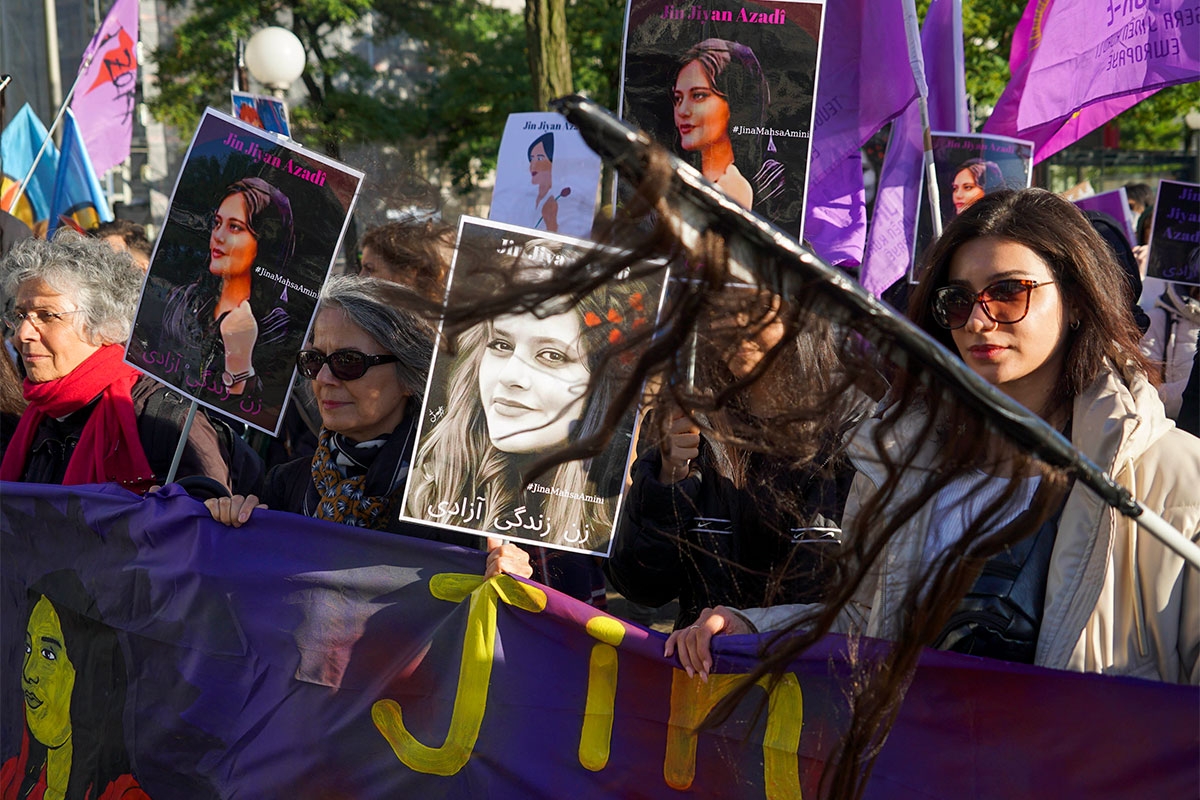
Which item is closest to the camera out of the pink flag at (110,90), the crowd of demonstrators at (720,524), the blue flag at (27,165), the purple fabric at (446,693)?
the purple fabric at (446,693)

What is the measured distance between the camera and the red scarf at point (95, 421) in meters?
3.77

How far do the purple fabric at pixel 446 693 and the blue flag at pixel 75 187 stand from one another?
537 cm

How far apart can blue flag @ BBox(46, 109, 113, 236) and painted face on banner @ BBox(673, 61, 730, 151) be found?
5628mm

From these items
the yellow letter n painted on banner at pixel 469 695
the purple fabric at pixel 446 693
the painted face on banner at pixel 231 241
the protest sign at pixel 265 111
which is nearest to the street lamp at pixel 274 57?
the protest sign at pixel 265 111

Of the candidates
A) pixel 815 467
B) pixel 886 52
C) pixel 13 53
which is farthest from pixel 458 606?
pixel 13 53

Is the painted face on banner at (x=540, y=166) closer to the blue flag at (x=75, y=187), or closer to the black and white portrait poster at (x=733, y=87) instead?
the black and white portrait poster at (x=733, y=87)

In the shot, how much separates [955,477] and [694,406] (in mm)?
371

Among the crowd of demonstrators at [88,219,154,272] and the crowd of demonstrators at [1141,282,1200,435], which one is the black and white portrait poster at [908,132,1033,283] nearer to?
the crowd of demonstrators at [1141,282,1200,435]

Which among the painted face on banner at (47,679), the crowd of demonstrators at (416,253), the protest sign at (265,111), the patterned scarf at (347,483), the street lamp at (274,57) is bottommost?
the painted face on banner at (47,679)

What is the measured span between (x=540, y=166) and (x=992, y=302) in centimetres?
284

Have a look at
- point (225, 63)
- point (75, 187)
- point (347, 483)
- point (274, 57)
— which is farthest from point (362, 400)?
point (225, 63)

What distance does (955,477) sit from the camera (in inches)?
65.1

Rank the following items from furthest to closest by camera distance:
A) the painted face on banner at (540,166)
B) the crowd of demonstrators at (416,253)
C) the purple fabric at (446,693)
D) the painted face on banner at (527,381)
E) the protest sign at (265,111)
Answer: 1. the protest sign at (265,111)
2. the painted face on banner at (540,166)
3. the painted face on banner at (527,381)
4. the purple fabric at (446,693)
5. the crowd of demonstrators at (416,253)

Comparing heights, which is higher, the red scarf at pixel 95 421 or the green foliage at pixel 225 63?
the green foliage at pixel 225 63
